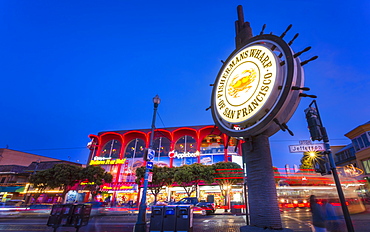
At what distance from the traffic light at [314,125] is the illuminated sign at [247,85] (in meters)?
2.66

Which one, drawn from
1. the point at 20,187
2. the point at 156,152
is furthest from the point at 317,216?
the point at 20,187

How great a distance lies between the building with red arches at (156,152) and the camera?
3981 cm

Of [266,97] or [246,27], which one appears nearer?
[266,97]

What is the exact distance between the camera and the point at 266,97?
409 centimetres

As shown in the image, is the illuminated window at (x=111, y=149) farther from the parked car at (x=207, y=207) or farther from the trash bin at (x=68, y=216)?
the trash bin at (x=68, y=216)

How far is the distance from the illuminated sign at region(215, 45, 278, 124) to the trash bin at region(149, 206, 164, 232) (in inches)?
223

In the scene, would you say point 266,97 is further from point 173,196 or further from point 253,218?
point 173,196

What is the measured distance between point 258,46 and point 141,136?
43.1 m

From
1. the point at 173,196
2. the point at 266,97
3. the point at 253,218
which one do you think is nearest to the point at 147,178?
the point at 253,218

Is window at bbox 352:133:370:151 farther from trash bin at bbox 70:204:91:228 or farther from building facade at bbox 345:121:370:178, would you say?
trash bin at bbox 70:204:91:228

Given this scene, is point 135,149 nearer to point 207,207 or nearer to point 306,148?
point 207,207

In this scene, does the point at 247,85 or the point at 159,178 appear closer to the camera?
the point at 247,85

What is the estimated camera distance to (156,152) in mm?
43125

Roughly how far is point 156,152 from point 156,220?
117ft
